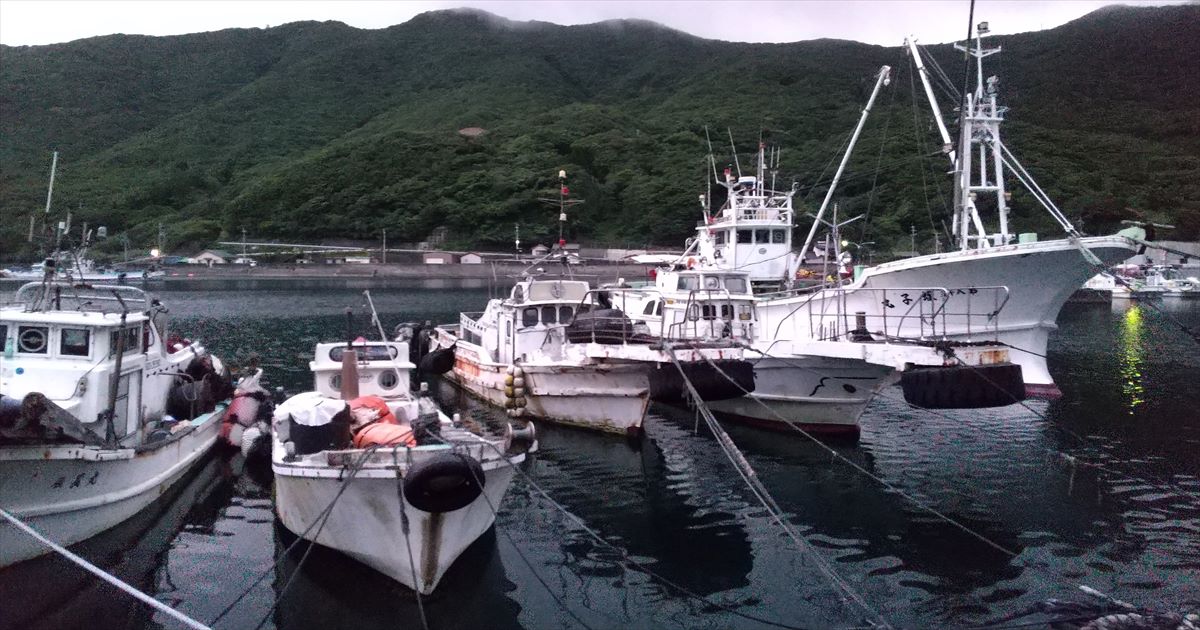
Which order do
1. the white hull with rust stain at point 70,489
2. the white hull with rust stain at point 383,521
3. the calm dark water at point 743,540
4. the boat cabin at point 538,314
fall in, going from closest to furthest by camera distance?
the white hull with rust stain at point 383,521
the white hull with rust stain at point 70,489
the calm dark water at point 743,540
the boat cabin at point 538,314

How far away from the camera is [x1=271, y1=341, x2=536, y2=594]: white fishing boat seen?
10.4 meters

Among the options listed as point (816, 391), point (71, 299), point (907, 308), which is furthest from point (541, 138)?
point (71, 299)

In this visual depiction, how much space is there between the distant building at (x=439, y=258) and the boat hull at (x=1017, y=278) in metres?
79.1

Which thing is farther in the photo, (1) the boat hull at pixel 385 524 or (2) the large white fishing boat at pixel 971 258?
(2) the large white fishing boat at pixel 971 258

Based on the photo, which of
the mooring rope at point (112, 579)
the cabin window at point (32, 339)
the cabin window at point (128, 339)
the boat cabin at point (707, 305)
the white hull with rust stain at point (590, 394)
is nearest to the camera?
the mooring rope at point (112, 579)

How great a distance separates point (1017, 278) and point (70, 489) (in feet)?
79.0

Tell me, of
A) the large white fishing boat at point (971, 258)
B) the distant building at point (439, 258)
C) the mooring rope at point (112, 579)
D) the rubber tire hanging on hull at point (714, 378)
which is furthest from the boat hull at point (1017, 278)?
the distant building at point (439, 258)

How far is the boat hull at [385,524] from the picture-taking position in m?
10.6

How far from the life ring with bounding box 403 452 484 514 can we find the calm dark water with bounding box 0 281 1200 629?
4.81ft

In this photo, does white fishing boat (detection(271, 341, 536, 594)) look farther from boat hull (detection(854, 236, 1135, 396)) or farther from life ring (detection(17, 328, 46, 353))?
boat hull (detection(854, 236, 1135, 396))

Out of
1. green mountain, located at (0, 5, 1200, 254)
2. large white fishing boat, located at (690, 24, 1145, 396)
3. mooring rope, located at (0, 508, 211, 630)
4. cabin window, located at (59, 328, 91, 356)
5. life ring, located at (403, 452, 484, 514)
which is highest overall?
green mountain, located at (0, 5, 1200, 254)

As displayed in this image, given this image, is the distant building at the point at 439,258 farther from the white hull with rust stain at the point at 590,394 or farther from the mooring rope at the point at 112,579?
the mooring rope at the point at 112,579

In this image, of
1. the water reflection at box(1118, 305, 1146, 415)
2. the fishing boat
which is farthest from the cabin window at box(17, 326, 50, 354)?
the water reflection at box(1118, 305, 1146, 415)

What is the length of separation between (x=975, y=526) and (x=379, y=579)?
9569 mm
